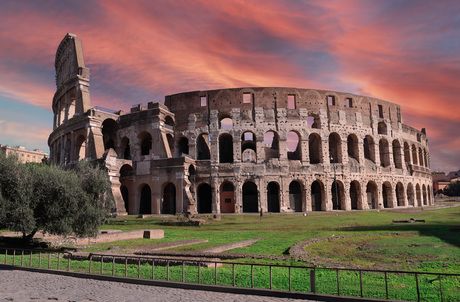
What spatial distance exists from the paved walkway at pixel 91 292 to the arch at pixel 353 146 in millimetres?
34702

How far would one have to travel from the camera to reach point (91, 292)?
709cm

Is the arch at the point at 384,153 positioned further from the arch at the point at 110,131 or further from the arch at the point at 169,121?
the arch at the point at 110,131

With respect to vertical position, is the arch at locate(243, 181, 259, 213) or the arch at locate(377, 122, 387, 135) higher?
the arch at locate(377, 122, 387, 135)

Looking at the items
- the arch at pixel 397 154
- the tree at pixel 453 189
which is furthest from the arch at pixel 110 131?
the tree at pixel 453 189

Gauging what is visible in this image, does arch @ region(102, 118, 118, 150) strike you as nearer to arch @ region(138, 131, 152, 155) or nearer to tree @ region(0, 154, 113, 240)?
arch @ region(138, 131, 152, 155)

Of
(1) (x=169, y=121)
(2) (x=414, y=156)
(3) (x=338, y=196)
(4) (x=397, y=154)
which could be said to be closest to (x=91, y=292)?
(1) (x=169, y=121)

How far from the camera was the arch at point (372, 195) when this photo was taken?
3870 centimetres

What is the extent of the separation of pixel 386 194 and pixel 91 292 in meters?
40.9

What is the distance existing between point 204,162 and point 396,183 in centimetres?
2365

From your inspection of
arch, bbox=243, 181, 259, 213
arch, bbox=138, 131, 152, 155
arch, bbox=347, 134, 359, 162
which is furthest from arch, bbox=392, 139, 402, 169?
arch, bbox=138, 131, 152, 155

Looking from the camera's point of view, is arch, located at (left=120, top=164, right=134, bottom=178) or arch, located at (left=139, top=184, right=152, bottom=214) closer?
arch, located at (left=120, top=164, right=134, bottom=178)

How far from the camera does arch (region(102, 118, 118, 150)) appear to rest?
38906 millimetres

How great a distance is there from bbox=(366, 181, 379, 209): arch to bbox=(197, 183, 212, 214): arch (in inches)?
719

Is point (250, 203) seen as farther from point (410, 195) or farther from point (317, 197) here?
point (410, 195)
